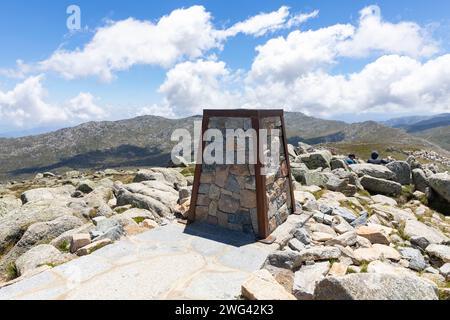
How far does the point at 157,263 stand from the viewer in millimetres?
7754

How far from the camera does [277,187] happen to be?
1050 cm

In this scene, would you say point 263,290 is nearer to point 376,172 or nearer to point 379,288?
point 379,288

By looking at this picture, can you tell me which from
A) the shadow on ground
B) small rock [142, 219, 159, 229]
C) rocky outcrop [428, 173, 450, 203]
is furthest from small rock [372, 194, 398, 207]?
small rock [142, 219, 159, 229]

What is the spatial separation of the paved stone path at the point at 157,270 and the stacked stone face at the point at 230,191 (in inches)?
17.6

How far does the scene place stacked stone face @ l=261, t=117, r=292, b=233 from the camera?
32.1 feet

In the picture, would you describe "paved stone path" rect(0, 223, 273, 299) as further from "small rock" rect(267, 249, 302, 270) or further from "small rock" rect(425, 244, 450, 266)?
"small rock" rect(425, 244, 450, 266)

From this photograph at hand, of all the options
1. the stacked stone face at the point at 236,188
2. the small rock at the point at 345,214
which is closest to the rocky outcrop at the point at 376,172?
the small rock at the point at 345,214

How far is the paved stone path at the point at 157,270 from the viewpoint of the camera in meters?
6.43

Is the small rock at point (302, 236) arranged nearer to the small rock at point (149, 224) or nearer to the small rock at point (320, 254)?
the small rock at point (320, 254)

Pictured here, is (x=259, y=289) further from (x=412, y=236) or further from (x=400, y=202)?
(x=400, y=202)

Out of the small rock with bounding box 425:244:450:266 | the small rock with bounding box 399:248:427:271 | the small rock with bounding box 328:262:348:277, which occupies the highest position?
the small rock with bounding box 328:262:348:277
